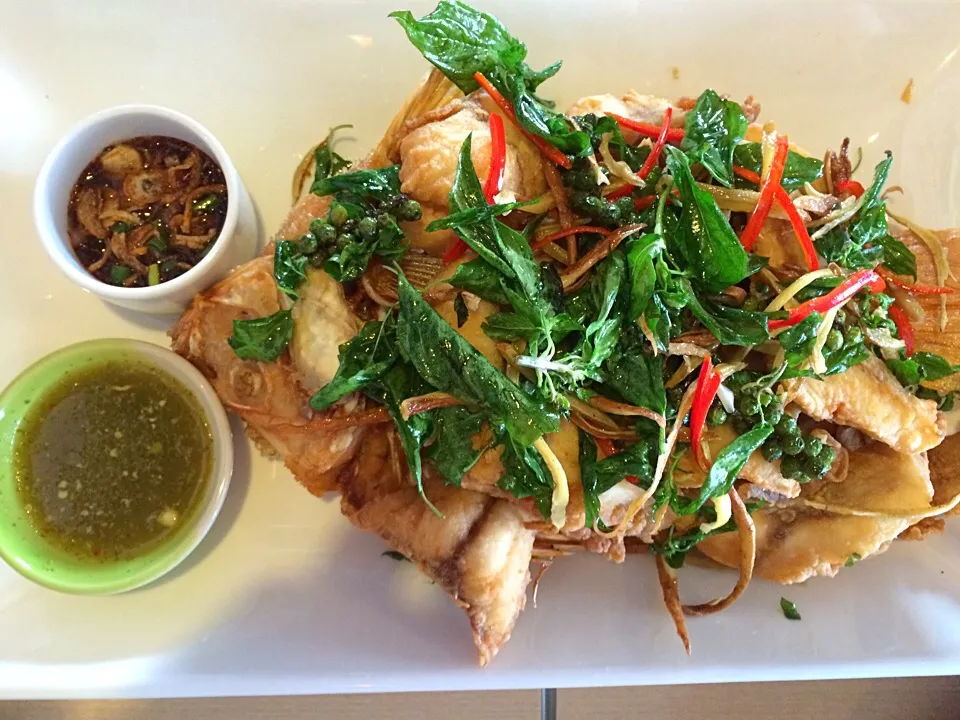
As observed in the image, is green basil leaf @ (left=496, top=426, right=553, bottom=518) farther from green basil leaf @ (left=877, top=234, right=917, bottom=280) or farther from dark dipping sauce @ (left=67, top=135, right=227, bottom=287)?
green basil leaf @ (left=877, top=234, right=917, bottom=280)

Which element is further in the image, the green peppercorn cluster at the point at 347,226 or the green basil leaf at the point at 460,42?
the green basil leaf at the point at 460,42

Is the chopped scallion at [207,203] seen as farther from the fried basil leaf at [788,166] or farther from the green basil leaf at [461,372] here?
the fried basil leaf at [788,166]

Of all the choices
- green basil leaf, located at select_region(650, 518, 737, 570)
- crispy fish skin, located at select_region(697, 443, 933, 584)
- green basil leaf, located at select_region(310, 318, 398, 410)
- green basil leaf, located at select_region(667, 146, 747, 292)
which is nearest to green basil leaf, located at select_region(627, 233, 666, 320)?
green basil leaf, located at select_region(667, 146, 747, 292)

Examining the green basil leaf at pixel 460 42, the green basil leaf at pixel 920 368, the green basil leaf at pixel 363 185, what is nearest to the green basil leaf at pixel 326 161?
the green basil leaf at pixel 363 185

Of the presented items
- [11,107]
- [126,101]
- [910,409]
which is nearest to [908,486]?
[910,409]

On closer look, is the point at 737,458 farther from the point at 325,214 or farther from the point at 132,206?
the point at 132,206

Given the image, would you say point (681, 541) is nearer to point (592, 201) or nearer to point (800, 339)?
point (800, 339)

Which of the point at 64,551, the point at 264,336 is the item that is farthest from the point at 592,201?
the point at 64,551
